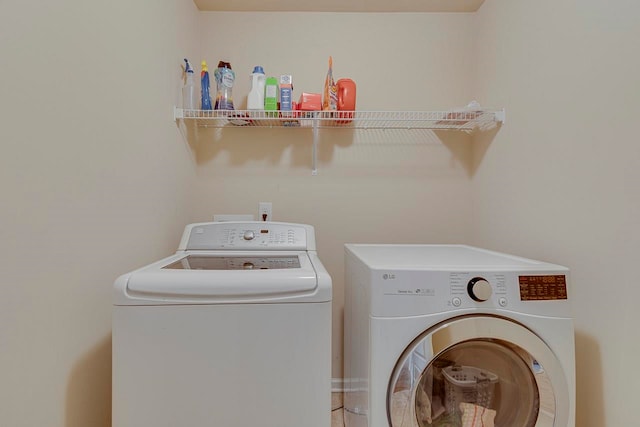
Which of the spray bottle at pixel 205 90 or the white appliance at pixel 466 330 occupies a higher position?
the spray bottle at pixel 205 90

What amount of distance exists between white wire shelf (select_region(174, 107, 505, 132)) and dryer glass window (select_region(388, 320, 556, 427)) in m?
1.12

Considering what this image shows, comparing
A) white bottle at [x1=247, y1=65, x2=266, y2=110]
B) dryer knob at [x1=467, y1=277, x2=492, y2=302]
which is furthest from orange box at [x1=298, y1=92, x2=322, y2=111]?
dryer knob at [x1=467, y1=277, x2=492, y2=302]

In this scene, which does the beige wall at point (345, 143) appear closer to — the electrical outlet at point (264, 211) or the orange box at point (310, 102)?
the electrical outlet at point (264, 211)

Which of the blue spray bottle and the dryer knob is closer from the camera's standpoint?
the dryer knob

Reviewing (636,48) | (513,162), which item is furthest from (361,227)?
(636,48)

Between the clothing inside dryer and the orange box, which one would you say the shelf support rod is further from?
the clothing inside dryer

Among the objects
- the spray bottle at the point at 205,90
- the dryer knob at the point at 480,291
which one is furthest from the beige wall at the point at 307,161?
the dryer knob at the point at 480,291

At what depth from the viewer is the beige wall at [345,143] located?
5.91 feet

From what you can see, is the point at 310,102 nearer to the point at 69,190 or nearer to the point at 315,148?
the point at 315,148

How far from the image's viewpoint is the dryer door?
931 mm

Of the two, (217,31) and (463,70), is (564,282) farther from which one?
(217,31)

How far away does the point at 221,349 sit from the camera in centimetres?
84

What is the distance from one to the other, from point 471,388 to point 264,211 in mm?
1279

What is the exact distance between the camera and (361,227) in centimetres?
183
